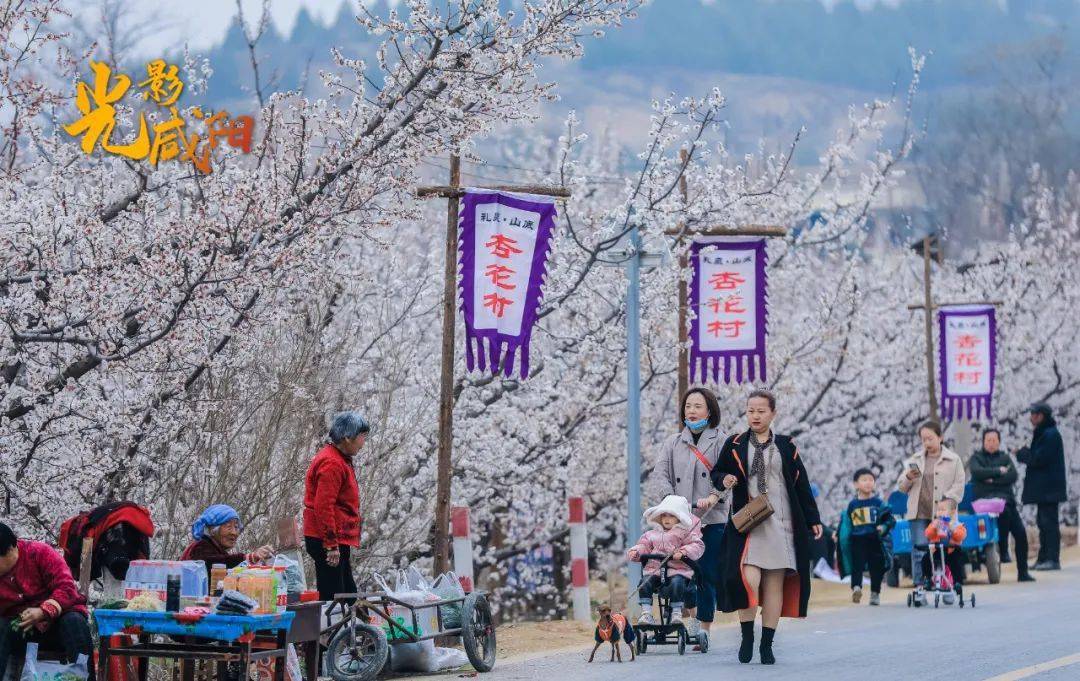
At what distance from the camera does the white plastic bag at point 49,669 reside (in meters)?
8.04

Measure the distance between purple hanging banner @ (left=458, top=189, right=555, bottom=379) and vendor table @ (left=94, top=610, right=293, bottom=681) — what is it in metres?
5.43

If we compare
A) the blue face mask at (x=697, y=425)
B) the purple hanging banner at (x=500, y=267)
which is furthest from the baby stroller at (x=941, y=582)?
the purple hanging banner at (x=500, y=267)

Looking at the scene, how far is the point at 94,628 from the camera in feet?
29.7

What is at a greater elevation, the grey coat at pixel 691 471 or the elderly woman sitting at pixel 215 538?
the grey coat at pixel 691 471

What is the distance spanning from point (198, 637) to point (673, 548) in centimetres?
408

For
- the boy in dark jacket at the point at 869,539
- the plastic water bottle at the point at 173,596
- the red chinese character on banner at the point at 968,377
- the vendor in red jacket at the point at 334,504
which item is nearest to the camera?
the plastic water bottle at the point at 173,596

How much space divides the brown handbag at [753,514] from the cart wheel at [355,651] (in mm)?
2475

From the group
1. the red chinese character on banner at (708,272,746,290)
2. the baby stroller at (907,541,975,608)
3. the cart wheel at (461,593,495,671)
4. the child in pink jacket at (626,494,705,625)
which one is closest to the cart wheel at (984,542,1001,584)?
the baby stroller at (907,541,975,608)

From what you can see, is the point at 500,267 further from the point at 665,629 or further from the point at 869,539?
the point at 869,539

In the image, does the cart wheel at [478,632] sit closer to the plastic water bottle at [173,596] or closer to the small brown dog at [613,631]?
the small brown dog at [613,631]

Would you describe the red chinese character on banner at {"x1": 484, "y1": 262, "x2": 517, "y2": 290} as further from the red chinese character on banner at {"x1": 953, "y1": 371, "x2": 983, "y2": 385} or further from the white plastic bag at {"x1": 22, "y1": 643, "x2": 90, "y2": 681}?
the red chinese character on banner at {"x1": 953, "y1": 371, "x2": 983, "y2": 385}

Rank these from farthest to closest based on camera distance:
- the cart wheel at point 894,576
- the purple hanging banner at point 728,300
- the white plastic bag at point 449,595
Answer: the cart wheel at point 894,576 → the purple hanging banner at point 728,300 → the white plastic bag at point 449,595

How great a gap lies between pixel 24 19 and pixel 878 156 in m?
15.6

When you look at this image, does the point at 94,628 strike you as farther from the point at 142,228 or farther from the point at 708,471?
the point at 708,471
